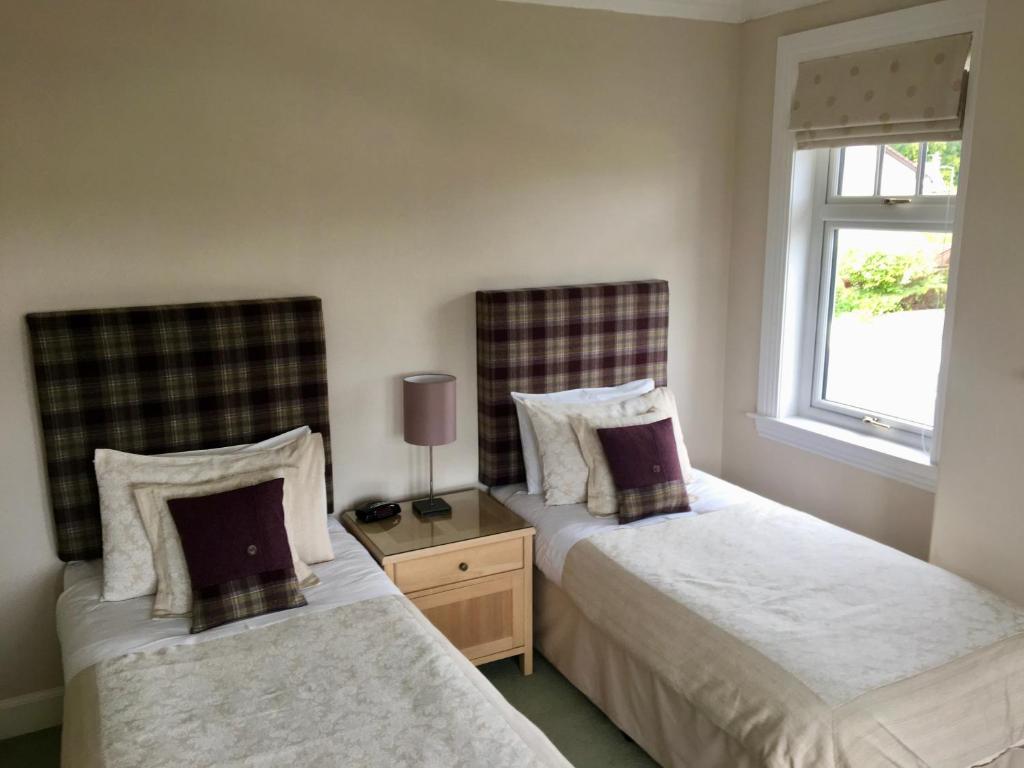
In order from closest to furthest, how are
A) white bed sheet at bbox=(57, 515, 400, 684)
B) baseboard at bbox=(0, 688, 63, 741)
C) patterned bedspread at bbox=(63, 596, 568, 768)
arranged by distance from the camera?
1. patterned bedspread at bbox=(63, 596, 568, 768)
2. white bed sheet at bbox=(57, 515, 400, 684)
3. baseboard at bbox=(0, 688, 63, 741)

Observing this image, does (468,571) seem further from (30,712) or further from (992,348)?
(992,348)

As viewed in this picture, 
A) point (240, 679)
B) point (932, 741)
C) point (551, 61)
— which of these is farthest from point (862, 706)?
point (551, 61)

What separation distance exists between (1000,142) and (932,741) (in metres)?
1.67

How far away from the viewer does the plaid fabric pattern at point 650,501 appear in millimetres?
2988

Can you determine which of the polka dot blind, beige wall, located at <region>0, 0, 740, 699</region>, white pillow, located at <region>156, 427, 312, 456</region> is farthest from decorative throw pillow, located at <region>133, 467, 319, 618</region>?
the polka dot blind

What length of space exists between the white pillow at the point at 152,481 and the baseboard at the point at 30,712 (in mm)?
651

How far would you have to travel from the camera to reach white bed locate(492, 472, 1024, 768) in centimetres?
197

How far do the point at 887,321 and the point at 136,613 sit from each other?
2758mm

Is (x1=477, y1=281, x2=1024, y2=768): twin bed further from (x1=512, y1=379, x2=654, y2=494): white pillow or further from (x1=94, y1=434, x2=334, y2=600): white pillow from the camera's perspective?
(x1=94, y1=434, x2=334, y2=600): white pillow

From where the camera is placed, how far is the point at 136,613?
2.36m

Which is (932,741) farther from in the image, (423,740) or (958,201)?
(958,201)

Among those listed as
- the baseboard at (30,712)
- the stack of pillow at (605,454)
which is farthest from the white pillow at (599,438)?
the baseboard at (30,712)

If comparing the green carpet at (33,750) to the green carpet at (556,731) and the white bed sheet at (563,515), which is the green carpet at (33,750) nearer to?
the green carpet at (556,731)

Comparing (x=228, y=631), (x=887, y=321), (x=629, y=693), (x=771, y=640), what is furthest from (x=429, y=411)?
(x=887, y=321)
